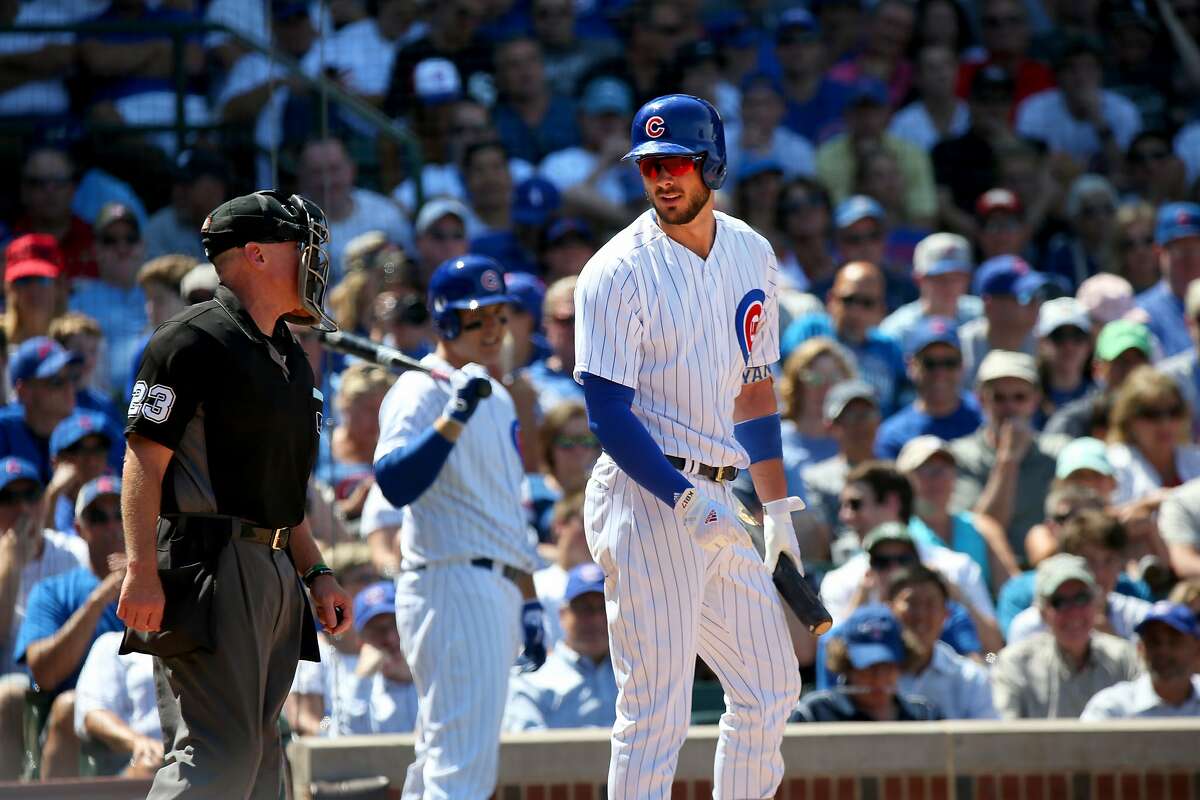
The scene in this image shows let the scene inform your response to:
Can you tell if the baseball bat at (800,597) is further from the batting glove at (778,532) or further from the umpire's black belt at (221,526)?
the umpire's black belt at (221,526)

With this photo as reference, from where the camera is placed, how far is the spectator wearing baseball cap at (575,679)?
6473 mm

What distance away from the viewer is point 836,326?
8859 millimetres

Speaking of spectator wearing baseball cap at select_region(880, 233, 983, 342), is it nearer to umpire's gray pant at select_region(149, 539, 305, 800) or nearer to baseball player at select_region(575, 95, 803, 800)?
baseball player at select_region(575, 95, 803, 800)

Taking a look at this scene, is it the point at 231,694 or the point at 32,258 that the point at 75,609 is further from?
the point at 231,694

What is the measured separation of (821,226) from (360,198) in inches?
99.9

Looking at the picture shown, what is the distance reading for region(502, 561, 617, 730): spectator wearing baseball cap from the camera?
6473mm

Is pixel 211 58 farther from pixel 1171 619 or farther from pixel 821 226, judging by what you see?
pixel 1171 619

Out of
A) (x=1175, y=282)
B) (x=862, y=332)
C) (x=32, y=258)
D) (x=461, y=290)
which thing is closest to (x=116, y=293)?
(x=32, y=258)

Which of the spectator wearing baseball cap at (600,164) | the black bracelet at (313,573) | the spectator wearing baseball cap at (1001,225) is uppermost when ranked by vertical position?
the spectator wearing baseball cap at (600,164)

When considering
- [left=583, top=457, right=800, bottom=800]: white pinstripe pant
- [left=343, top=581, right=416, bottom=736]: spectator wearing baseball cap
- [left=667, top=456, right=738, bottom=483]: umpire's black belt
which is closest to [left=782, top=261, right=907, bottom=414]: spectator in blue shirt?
[left=343, top=581, right=416, bottom=736]: spectator wearing baseball cap

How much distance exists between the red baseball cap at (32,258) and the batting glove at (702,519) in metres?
5.10

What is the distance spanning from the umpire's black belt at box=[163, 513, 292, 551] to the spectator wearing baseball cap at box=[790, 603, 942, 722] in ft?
8.82

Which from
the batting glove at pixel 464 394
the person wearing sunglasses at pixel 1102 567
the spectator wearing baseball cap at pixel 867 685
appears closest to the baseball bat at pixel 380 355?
the batting glove at pixel 464 394

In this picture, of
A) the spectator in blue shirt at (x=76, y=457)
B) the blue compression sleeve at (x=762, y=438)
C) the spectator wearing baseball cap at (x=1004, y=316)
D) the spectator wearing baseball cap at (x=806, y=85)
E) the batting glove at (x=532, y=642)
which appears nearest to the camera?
the blue compression sleeve at (x=762, y=438)
